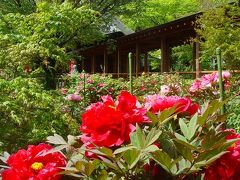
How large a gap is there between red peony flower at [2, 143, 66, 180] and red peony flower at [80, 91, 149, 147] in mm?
122

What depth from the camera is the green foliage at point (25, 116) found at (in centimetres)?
461

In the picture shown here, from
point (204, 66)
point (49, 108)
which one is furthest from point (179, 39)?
point (49, 108)

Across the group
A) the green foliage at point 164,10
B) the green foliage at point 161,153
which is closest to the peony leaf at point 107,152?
the green foliage at point 161,153

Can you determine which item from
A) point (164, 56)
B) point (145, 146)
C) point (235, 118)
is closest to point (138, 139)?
point (145, 146)

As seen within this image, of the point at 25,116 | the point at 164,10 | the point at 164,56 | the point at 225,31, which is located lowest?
the point at 25,116

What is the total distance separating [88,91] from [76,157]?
11639 millimetres

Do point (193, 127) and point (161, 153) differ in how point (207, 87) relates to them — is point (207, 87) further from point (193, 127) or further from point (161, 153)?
point (161, 153)

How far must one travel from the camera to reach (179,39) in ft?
85.7

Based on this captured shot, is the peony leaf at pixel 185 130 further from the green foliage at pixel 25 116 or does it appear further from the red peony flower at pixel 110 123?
the green foliage at pixel 25 116

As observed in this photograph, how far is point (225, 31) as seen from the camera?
13812 mm

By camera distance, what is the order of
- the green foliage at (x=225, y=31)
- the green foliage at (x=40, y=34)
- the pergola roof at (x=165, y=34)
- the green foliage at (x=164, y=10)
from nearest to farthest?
the green foliage at (x=40, y=34)
the green foliage at (x=225, y=31)
the pergola roof at (x=165, y=34)
the green foliage at (x=164, y=10)

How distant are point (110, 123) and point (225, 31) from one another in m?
12.9

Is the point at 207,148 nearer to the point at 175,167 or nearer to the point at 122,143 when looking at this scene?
the point at 175,167

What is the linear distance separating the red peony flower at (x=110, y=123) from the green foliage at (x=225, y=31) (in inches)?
469
